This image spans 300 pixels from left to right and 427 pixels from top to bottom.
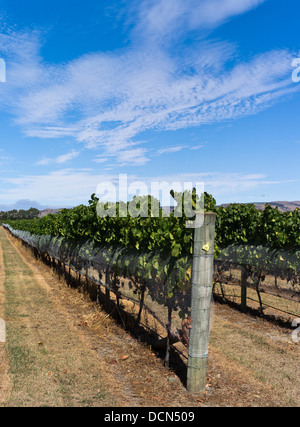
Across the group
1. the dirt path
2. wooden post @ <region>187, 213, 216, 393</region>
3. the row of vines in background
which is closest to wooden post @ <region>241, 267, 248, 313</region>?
the row of vines in background

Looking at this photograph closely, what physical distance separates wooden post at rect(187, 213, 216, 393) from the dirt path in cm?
33

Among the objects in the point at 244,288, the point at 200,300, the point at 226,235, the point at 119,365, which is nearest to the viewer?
the point at 200,300

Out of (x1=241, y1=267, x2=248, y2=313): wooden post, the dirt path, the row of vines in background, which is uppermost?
the row of vines in background

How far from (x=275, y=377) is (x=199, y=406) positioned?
1834 millimetres

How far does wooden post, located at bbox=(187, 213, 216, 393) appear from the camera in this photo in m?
4.94

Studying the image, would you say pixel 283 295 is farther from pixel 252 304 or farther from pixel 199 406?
pixel 199 406

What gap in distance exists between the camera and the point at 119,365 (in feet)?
19.9

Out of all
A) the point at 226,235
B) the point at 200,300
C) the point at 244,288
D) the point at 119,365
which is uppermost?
the point at 226,235

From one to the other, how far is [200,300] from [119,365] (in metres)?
A: 2.29

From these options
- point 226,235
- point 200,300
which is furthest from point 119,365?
point 226,235

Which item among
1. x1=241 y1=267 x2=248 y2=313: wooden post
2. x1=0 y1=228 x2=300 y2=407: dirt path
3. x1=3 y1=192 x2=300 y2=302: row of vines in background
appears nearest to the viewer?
x1=0 y1=228 x2=300 y2=407: dirt path

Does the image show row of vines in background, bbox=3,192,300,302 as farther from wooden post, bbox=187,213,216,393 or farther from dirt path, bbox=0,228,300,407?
dirt path, bbox=0,228,300,407

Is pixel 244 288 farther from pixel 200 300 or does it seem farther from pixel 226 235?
pixel 200 300
